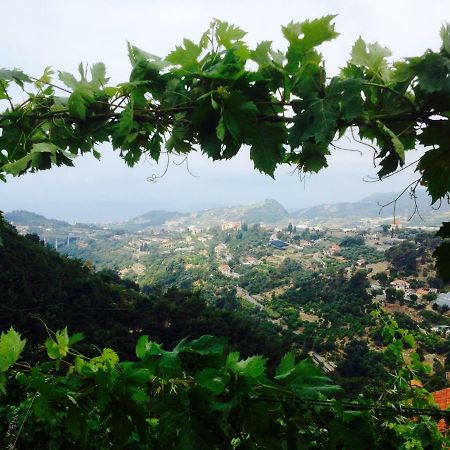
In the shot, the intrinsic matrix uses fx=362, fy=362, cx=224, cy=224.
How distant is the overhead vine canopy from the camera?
1.01 metres

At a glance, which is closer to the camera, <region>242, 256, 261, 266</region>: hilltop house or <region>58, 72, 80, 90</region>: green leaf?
<region>58, 72, 80, 90</region>: green leaf

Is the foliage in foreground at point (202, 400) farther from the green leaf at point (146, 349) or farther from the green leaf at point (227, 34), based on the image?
the green leaf at point (227, 34)

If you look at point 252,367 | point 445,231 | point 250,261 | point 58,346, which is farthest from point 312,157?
point 250,261

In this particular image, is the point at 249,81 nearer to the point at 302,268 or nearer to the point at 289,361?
the point at 289,361

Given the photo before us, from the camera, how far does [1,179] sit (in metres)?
1.49

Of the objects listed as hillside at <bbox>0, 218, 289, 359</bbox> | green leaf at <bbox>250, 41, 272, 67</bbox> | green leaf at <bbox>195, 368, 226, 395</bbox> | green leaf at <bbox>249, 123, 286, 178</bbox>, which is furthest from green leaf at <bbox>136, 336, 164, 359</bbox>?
hillside at <bbox>0, 218, 289, 359</bbox>

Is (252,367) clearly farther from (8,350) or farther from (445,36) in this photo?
(445,36)

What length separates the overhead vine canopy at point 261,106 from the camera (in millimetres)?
1011

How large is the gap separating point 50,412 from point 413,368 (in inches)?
140

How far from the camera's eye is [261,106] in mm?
1115

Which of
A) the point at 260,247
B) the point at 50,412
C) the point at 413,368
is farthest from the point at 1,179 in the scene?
the point at 260,247

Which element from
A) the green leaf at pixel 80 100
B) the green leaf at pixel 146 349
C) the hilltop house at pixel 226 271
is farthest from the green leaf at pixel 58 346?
the hilltop house at pixel 226 271

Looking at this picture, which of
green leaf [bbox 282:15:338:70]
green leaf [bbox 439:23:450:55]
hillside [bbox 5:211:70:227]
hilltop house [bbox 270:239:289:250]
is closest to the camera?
green leaf [bbox 439:23:450:55]

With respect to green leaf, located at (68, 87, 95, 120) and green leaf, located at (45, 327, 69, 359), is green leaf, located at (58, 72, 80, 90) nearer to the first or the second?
green leaf, located at (68, 87, 95, 120)
